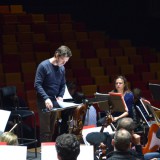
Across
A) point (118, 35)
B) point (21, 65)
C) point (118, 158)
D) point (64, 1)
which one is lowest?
point (118, 158)

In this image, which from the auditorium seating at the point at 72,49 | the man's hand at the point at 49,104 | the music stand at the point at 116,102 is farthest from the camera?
the auditorium seating at the point at 72,49

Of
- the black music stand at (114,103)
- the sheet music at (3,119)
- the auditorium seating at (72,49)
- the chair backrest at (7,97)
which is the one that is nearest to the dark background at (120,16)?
the auditorium seating at (72,49)

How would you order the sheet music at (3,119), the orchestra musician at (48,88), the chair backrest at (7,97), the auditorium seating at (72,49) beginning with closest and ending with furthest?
the sheet music at (3,119)
the orchestra musician at (48,88)
the chair backrest at (7,97)
the auditorium seating at (72,49)

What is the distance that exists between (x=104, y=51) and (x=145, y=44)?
179 centimetres

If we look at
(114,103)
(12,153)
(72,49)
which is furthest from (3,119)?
(72,49)

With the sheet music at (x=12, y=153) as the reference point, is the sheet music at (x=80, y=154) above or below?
below

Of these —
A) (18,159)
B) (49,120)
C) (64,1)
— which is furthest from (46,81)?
(64,1)

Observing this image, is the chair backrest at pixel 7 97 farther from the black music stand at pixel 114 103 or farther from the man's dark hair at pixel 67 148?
the man's dark hair at pixel 67 148

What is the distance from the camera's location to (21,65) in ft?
22.2

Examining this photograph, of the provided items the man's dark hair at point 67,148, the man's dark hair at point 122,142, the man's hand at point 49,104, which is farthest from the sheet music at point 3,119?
the man's dark hair at point 67,148

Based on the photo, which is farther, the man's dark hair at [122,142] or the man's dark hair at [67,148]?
the man's dark hair at [122,142]

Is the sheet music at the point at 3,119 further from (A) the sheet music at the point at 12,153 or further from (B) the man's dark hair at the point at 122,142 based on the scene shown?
(B) the man's dark hair at the point at 122,142

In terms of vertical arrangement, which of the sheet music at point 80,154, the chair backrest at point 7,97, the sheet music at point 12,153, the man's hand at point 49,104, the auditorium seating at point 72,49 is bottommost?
the sheet music at point 80,154

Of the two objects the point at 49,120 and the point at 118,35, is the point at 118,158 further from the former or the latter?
the point at 118,35
